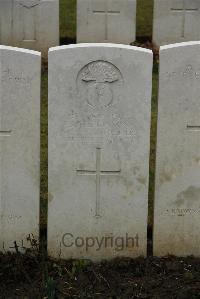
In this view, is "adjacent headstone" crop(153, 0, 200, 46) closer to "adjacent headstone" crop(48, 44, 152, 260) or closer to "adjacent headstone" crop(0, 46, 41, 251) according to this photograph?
"adjacent headstone" crop(48, 44, 152, 260)

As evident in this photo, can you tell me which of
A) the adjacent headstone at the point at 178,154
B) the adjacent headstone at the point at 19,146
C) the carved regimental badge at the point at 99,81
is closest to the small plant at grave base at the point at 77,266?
the adjacent headstone at the point at 19,146

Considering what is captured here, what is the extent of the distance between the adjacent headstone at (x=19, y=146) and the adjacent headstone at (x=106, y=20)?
537 cm

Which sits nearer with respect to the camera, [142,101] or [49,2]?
[142,101]

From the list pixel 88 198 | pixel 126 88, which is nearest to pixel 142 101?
pixel 126 88

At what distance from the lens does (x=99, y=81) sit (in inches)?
170

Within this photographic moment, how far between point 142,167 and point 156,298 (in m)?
0.81

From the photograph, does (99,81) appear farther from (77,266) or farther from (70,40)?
(70,40)

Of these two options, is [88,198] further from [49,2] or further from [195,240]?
[49,2]

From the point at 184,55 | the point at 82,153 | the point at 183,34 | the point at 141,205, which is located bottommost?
the point at 141,205

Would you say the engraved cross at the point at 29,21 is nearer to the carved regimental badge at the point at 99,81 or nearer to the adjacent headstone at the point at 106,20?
the adjacent headstone at the point at 106,20

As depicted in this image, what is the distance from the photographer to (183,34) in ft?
32.0

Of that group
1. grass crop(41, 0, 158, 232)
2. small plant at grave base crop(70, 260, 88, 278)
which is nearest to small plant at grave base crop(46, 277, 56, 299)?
small plant at grave base crop(70, 260, 88, 278)

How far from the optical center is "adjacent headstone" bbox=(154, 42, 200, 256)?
430 cm

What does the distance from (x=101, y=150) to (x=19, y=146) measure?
501 mm
